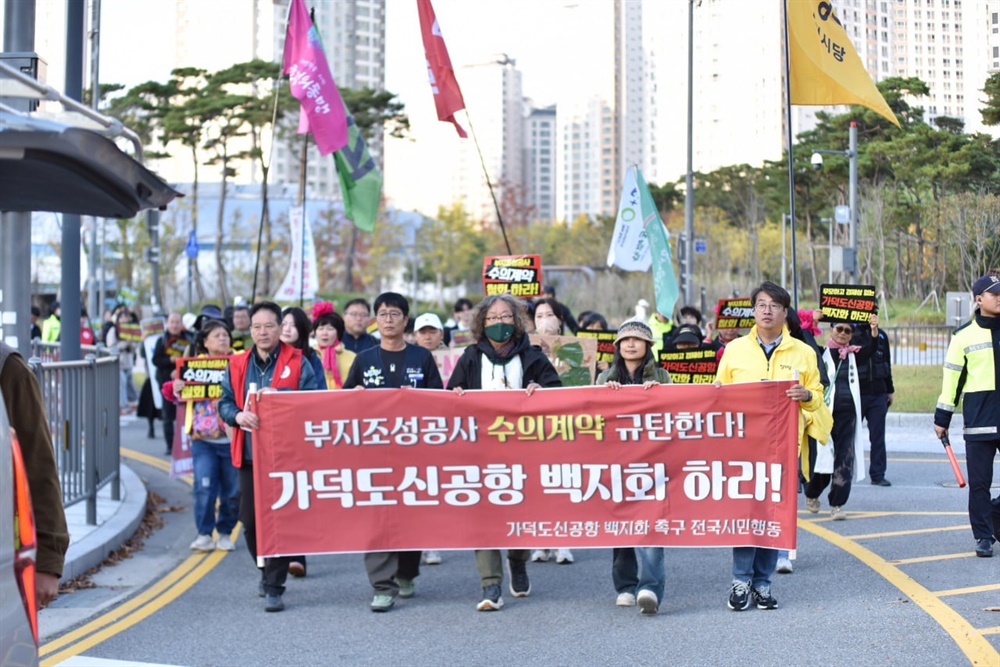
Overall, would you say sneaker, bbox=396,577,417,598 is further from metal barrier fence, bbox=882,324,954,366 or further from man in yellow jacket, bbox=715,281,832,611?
metal barrier fence, bbox=882,324,954,366

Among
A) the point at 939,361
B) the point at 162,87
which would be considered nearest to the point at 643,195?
the point at 939,361

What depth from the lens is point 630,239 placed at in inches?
741

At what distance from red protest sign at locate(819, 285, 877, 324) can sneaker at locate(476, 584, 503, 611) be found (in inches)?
188

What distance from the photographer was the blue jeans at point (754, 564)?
24.5ft

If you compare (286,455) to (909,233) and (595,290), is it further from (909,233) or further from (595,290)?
(595,290)

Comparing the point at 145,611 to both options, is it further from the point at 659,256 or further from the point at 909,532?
the point at 659,256

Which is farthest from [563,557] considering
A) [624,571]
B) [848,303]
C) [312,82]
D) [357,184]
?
[357,184]

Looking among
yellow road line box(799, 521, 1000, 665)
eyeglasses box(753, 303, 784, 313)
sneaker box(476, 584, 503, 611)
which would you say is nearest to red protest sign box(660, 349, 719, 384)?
yellow road line box(799, 521, 1000, 665)

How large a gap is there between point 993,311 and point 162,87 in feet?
133

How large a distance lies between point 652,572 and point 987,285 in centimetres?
309

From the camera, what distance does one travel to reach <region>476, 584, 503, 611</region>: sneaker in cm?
768

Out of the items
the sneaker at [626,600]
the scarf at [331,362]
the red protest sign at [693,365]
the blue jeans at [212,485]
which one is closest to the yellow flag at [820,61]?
the red protest sign at [693,365]

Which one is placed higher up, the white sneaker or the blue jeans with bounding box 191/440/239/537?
the blue jeans with bounding box 191/440/239/537

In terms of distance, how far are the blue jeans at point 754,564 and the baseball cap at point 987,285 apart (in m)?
2.43
